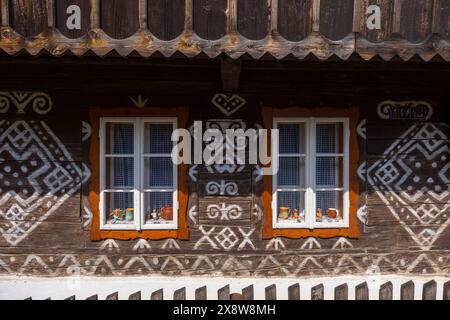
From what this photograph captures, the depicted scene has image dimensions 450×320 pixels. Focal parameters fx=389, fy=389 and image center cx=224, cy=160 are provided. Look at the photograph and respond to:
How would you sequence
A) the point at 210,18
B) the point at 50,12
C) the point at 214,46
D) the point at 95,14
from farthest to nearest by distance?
the point at 210,18 → the point at 50,12 → the point at 95,14 → the point at 214,46

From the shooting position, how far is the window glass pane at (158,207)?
4996 mm

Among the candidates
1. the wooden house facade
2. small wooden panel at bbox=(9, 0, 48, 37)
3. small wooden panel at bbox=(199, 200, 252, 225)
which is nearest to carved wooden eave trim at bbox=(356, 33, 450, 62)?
the wooden house facade

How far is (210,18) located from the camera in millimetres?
4812

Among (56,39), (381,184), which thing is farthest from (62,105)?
(381,184)

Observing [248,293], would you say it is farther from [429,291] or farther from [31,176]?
[31,176]

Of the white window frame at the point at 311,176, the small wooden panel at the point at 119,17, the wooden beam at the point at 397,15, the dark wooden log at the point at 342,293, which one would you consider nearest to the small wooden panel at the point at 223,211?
the white window frame at the point at 311,176

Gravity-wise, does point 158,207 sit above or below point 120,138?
below

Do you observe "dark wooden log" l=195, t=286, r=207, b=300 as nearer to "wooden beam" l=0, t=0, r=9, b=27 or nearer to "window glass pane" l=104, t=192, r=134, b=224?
"window glass pane" l=104, t=192, r=134, b=224

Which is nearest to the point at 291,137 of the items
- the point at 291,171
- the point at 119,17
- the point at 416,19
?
the point at 291,171

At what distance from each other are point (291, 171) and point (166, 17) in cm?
249

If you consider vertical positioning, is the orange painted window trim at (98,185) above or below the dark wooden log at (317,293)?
above

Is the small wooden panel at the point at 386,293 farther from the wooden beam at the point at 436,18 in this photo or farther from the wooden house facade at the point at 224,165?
the wooden beam at the point at 436,18

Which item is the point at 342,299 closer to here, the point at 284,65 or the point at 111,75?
the point at 284,65

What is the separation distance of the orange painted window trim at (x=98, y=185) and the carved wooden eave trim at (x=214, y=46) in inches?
45.8
